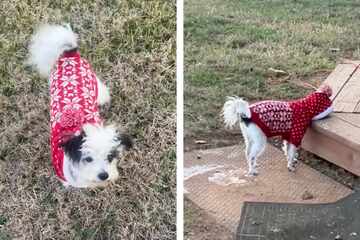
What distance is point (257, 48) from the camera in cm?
281

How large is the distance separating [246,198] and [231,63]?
2.39ft

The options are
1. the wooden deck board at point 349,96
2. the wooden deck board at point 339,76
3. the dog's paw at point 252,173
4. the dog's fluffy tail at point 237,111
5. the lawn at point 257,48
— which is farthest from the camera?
the lawn at point 257,48

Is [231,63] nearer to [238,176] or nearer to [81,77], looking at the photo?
[238,176]

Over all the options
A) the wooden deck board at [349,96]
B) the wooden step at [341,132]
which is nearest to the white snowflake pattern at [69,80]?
the wooden step at [341,132]

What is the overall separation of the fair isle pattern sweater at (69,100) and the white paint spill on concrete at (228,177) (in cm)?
50

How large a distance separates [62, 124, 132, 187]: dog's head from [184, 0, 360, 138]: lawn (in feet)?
1.87

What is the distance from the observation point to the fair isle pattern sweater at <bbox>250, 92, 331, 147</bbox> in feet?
7.18

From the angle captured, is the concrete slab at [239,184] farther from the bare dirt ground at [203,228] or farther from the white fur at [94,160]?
the white fur at [94,160]

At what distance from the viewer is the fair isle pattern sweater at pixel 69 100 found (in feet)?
6.28

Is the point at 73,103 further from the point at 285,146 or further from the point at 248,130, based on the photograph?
the point at 285,146

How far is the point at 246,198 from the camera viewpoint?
218 centimetres

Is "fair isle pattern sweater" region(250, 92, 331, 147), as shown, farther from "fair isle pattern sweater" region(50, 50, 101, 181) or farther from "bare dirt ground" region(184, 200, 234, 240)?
"fair isle pattern sweater" region(50, 50, 101, 181)

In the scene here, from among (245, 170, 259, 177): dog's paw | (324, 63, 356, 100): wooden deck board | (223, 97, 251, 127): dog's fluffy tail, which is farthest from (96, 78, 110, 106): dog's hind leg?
(324, 63, 356, 100): wooden deck board

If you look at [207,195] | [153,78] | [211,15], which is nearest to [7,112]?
[153,78]
